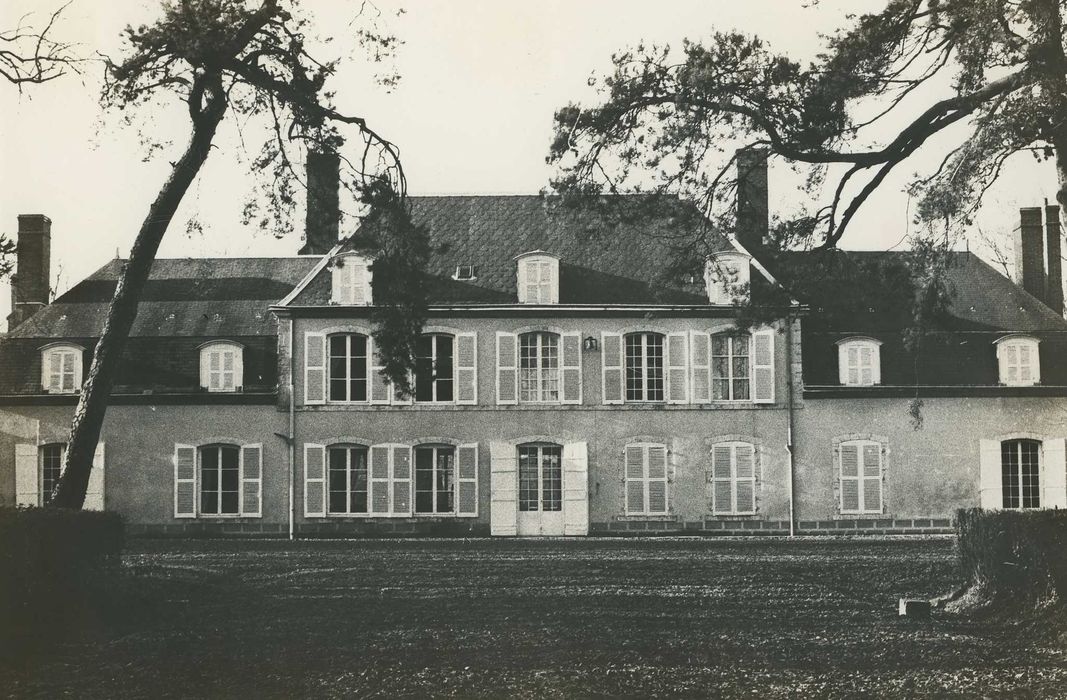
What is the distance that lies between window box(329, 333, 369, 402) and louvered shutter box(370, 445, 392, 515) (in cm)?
96

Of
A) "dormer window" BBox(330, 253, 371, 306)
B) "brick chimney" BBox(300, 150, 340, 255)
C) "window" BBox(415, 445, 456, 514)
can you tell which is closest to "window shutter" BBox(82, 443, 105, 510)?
"dormer window" BBox(330, 253, 371, 306)

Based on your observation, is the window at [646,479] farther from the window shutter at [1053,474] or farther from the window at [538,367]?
the window shutter at [1053,474]

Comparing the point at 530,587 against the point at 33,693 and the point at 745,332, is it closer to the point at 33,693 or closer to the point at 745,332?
the point at 745,332

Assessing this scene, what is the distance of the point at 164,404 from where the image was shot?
56.7 feet

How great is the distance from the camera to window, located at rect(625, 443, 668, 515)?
18.4m

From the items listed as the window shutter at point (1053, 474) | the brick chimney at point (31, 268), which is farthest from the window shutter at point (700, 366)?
the brick chimney at point (31, 268)

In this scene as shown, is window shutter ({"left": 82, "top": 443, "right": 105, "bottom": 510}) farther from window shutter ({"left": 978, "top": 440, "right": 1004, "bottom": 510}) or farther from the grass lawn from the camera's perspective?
window shutter ({"left": 978, "top": 440, "right": 1004, "bottom": 510})

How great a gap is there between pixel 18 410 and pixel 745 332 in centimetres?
1142

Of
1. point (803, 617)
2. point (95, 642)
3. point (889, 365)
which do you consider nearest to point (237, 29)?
point (95, 642)

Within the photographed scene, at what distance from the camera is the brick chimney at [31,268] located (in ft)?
33.1

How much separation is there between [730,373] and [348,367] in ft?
21.7

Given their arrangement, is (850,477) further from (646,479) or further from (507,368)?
(507,368)

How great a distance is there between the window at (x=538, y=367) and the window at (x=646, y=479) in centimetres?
171

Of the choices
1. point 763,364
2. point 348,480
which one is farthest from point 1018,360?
point 348,480
